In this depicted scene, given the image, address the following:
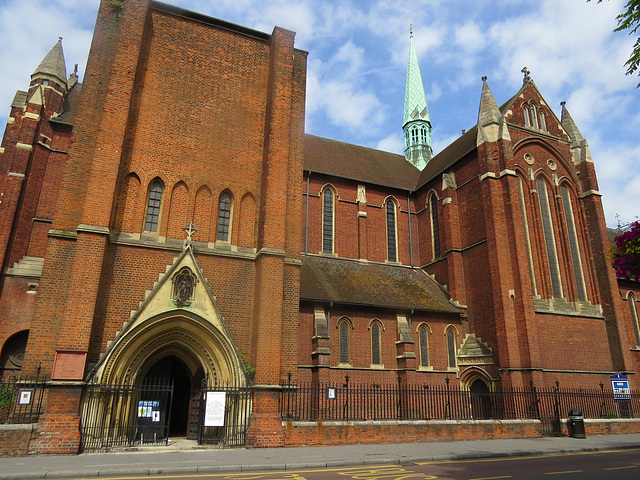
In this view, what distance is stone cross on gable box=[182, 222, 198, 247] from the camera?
49.5 feet

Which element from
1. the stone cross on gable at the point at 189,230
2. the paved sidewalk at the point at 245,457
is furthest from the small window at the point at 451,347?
the stone cross on gable at the point at 189,230

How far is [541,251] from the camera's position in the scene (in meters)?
23.8

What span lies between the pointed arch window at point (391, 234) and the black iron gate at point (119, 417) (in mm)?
16698

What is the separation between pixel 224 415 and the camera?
13055mm

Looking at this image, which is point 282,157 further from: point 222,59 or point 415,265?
point 415,265

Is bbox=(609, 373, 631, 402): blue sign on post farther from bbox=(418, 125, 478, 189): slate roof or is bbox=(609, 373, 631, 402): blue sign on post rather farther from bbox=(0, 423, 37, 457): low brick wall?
bbox=(0, 423, 37, 457): low brick wall

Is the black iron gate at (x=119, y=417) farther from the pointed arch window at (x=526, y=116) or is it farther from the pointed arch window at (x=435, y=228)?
the pointed arch window at (x=526, y=116)

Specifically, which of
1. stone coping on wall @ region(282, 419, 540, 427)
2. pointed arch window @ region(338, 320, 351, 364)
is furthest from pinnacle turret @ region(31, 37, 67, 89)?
stone coping on wall @ region(282, 419, 540, 427)

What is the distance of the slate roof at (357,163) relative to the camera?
27458 millimetres

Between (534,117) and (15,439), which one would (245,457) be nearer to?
(15,439)

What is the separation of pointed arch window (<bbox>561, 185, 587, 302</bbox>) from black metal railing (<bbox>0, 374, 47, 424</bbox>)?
24965mm

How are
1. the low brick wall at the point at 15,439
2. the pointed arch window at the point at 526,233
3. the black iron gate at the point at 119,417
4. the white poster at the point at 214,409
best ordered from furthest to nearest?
1. the pointed arch window at the point at 526,233
2. the white poster at the point at 214,409
3. the black iron gate at the point at 119,417
4. the low brick wall at the point at 15,439

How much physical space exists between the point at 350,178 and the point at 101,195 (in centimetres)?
1590

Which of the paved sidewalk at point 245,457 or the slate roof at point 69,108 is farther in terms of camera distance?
the slate roof at point 69,108
